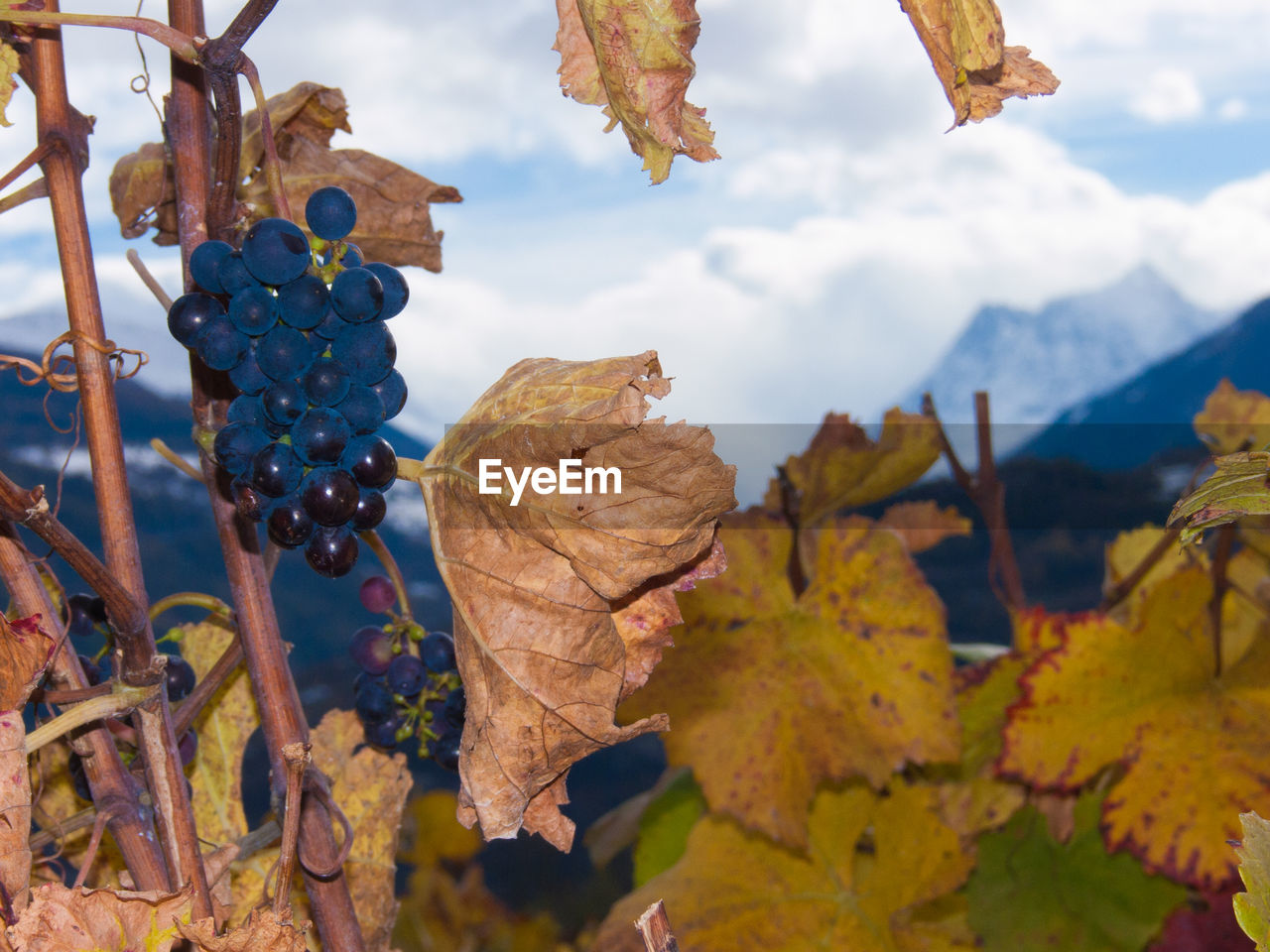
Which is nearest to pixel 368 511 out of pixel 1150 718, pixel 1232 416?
pixel 1150 718

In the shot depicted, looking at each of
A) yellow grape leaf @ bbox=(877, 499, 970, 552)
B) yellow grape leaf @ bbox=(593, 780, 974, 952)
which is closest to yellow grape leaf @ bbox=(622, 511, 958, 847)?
yellow grape leaf @ bbox=(593, 780, 974, 952)

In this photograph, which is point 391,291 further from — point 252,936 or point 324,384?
point 252,936

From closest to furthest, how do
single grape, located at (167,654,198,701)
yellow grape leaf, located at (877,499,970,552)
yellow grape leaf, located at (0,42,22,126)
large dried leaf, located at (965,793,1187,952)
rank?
yellow grape leaf, located at (0,42,22,126)
single grape, located at (167,654,198,701)
large dried leaf, located at (965,793,1187,952)
yellow grape leaf, located at (877,499,970,552)

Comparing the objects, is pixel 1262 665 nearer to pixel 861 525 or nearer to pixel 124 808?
pixel 861 525

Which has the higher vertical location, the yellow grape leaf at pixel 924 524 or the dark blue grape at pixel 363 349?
the dark blue grape at pixel 363 349

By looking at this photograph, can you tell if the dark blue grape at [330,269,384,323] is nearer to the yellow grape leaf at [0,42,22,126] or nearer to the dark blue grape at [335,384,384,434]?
the dark blue grape at [335,384,384,434]

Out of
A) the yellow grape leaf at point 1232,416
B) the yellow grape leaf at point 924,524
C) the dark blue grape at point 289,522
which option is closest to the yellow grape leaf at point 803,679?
the yellow grape leaf at point 924,524

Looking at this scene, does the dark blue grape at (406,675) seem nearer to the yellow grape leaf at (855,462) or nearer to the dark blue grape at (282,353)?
the dark blue grape at (282,353)
